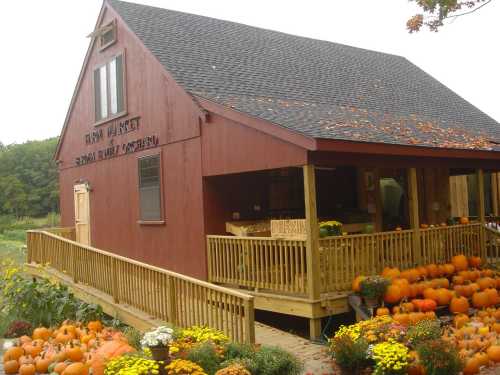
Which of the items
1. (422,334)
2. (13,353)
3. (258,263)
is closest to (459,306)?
(422,334)

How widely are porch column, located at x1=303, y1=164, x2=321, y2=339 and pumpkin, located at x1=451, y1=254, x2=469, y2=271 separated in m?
3.32

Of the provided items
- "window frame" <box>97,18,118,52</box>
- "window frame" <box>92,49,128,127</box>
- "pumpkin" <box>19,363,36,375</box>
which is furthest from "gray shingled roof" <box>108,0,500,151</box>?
"pumpkin" <box>19,363,36,375</box>

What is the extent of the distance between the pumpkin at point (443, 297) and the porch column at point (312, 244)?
195 centimetres

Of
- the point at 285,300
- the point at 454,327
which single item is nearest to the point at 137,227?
the point at 285,300

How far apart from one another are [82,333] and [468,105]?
14.8 m

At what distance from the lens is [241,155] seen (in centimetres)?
981

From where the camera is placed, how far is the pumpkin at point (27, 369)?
7336 mm

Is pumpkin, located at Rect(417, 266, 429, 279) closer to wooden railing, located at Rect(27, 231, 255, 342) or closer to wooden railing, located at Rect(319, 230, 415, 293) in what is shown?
wooden railing, located at Rect(319, 230, 415, 293)

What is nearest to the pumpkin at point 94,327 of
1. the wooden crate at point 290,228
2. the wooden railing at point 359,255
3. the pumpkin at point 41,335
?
the pumpkin at point 41,335

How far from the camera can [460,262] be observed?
10523 millimetres

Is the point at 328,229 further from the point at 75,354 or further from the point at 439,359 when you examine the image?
the point at 75,354

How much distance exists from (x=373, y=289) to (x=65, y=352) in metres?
4.40

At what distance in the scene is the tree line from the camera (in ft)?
154

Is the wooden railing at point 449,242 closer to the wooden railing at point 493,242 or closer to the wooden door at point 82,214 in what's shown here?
the wooden railing at point 493,242
